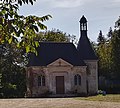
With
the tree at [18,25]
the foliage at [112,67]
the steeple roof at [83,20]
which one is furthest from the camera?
the foliage at [112,67]

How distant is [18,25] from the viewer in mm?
4484

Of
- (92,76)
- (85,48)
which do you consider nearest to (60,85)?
(92,76)

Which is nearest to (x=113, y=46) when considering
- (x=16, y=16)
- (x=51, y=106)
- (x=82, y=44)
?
(x=82, y=44)

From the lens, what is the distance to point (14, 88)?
49.4 m

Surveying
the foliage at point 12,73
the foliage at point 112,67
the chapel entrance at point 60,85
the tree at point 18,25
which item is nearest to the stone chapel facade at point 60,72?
the chapel entrance at point 60,85

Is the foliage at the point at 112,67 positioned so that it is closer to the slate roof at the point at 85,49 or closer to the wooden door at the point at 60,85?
the slate roof at the point at 85,49

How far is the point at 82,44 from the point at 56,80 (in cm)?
773

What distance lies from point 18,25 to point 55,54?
4524cm

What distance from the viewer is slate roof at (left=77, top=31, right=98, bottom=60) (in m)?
51.6

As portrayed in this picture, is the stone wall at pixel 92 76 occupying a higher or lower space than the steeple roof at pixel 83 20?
lower

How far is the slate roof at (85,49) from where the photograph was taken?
51.6m

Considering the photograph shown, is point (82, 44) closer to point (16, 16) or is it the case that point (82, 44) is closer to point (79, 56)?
point (79, 56)

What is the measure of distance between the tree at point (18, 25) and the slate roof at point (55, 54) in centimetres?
4338

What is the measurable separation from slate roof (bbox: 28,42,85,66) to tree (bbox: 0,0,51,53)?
43385 mm
